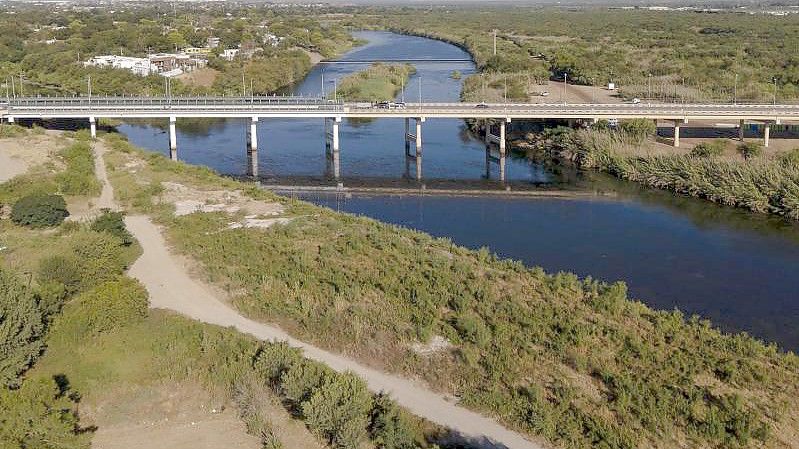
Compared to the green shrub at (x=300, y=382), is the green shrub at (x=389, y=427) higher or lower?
lower

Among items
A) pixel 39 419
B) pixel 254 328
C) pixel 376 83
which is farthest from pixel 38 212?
pixel 376 83

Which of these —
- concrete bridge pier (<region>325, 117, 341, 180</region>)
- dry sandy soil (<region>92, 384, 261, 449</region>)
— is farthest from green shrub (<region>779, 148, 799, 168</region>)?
dry sandy soil (<region>92, 384, 261, 449</region>)

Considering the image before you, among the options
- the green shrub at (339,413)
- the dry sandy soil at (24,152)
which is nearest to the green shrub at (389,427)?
the green shrub at (339,413)

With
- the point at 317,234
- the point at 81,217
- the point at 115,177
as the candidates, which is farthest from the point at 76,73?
the point at 317,234

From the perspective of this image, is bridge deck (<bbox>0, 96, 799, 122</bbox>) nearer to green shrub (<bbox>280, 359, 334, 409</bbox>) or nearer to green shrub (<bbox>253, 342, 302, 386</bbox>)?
green shrub (<bbox>253, 342, 302, 386</bbox>)

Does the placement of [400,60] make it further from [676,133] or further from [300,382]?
[300,382]

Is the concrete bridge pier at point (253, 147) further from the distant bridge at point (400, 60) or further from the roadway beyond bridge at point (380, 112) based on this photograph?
the distant bridge at point (400, 60)

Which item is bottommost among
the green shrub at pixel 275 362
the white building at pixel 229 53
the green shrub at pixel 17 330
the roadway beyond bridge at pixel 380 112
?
the green shrub at pixel 275 362
